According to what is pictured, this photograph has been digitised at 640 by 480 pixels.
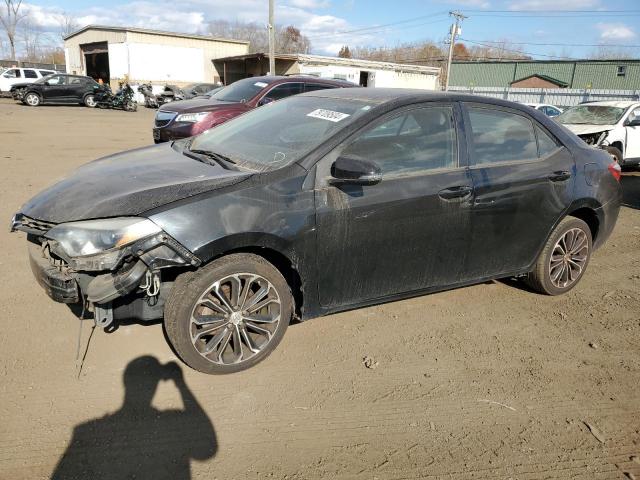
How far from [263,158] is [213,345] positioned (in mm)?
1260

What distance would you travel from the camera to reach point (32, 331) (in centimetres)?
346

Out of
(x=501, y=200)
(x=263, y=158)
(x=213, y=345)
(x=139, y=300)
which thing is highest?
(x=263, y=158)

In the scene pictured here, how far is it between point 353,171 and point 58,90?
26.8 m

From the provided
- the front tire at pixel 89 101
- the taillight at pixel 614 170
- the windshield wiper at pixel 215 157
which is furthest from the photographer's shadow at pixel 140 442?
the front tire at pixel 89 101

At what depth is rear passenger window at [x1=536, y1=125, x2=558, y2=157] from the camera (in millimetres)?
4102

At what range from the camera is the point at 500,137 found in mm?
3910

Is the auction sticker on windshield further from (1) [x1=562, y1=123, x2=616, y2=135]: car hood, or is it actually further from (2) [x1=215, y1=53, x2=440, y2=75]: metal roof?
(2) [x1=215, y1=53, x2=440, y2=75]: metal roof

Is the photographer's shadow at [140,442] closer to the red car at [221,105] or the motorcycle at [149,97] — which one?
the red car at [221,105]

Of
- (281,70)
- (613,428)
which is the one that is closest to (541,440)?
(613,428)

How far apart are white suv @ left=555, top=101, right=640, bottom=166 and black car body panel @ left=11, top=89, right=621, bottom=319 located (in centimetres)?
717

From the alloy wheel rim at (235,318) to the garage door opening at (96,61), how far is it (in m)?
43.9

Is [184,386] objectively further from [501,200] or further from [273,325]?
[501,200]

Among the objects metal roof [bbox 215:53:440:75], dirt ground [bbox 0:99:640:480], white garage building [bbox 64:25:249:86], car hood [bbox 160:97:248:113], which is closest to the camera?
dirt ground [bbox 0:99:640:480]

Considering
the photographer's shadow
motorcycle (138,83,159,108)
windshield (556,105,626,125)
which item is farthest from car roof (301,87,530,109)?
motorcycle (138,83,159,108)
